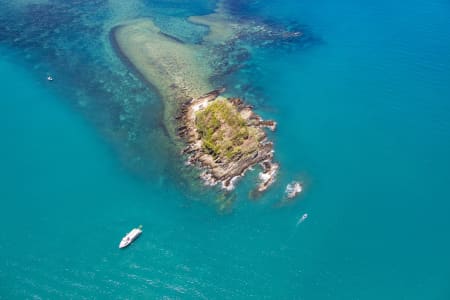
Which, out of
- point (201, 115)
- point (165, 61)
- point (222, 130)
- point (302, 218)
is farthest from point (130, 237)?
point (165, 61)

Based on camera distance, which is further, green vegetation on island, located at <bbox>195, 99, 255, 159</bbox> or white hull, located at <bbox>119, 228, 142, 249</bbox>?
green vegetation on island, located at <bbox>195, 99, 255, 159</bbox>

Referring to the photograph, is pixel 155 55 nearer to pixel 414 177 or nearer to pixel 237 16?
pixel 237 16

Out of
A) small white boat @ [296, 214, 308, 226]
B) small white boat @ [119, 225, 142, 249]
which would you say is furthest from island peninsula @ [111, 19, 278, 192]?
small white boat @ [119, 225, 142, 249]

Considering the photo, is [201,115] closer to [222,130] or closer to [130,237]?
[222,130]

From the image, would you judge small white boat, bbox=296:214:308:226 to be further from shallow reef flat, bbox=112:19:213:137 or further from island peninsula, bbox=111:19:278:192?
shallow reef flat, bbox=112:19:213:137

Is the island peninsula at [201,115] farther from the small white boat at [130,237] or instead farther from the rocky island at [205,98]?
the small white boat at [130,237]

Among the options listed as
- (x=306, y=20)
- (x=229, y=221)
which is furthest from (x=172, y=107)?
(x=306, y=20)
